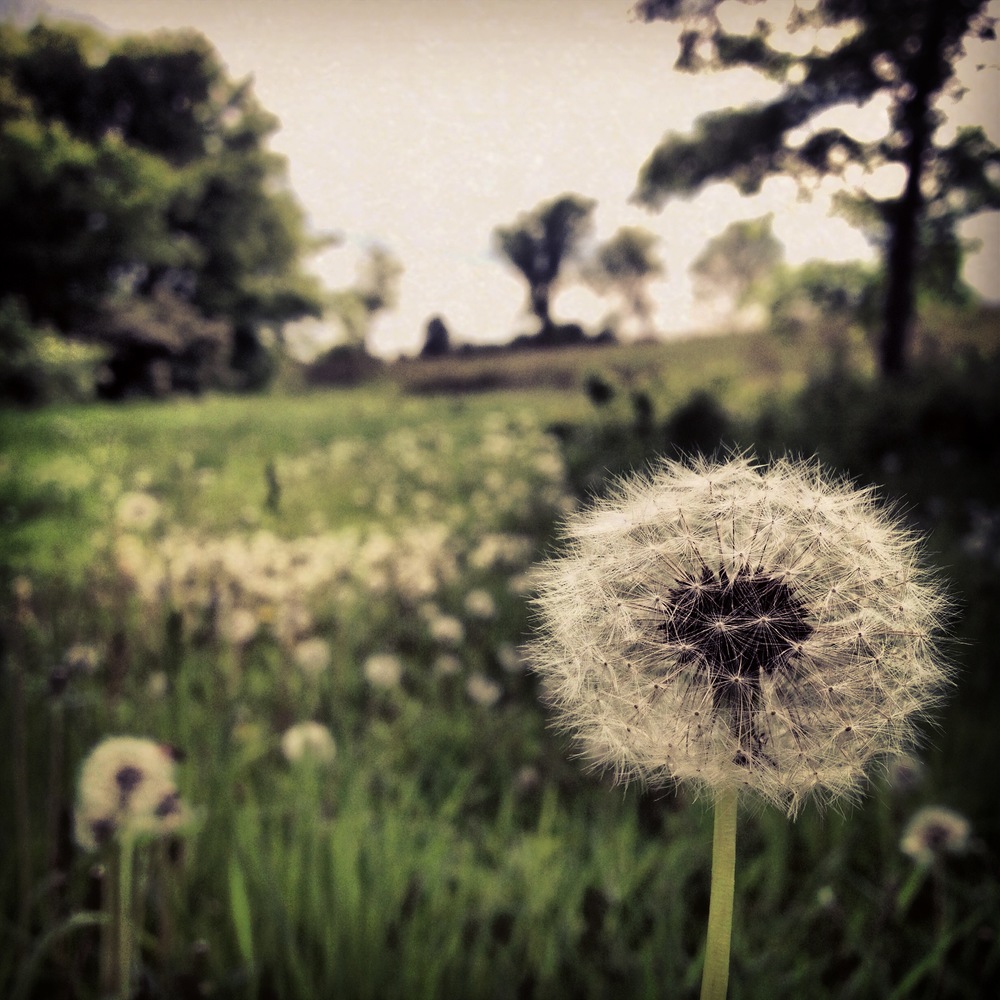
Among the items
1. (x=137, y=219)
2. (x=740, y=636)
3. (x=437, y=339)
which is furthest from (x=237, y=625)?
(x=437, y=339)

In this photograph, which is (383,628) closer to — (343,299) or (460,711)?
(460,711)

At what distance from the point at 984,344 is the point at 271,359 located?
92.9 ft

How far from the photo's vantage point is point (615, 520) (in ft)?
2.48

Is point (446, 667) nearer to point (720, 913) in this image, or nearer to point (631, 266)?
point (720, 913)

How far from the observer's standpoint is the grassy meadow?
1.44m

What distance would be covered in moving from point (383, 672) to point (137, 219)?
19.9m

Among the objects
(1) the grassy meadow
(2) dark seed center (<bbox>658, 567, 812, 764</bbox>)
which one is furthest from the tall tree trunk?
(2) dark seed center (<bbox>658, 567, 812, 764</bbox>)

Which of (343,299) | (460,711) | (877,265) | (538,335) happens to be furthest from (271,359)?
(460,711)

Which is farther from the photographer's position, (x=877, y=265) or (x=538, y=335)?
(x=538, y=335)

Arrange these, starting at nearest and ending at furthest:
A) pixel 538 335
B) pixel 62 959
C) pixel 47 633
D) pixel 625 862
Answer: pixel 62 959 < pixel 625 862 < pixel 47 633 < pixel 538 335

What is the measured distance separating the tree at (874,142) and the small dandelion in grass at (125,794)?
1841mm

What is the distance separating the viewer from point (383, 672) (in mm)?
2848

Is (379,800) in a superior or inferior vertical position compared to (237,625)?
inferior

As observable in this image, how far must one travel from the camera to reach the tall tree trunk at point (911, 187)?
108 inches
